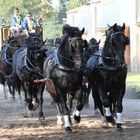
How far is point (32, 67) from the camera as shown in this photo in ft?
47.9

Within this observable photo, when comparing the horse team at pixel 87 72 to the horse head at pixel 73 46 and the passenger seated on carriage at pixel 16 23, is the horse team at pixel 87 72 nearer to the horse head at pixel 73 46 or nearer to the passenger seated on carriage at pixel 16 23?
the horse head at pixel 73 46

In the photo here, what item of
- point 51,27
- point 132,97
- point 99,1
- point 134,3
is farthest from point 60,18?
point 132,97

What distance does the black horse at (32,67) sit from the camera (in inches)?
565

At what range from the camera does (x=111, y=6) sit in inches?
1793

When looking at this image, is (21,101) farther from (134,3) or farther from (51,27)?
(51,27)

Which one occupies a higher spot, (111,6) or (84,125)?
(111,6)

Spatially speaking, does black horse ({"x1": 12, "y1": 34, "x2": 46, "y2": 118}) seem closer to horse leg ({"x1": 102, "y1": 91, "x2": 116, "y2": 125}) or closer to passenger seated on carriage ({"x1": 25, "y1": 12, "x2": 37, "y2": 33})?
horse leg ({"x1": 102, "y1": 91, "x2": 116, "y2": 125})

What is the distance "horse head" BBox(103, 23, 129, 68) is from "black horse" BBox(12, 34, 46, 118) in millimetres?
2814

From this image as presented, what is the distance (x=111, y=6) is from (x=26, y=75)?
3163 cm

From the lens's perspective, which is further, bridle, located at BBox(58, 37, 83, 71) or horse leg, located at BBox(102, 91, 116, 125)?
horse leg, located at BBox(102, 91, 116, 125)

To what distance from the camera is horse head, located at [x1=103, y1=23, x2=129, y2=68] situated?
11320 millimetres

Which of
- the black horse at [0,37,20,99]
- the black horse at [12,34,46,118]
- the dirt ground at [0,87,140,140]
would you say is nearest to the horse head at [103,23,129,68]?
the dirt ground at [0,87,140,140]

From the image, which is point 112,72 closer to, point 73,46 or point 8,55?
point 73,46

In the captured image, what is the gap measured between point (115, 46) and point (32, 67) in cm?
370
